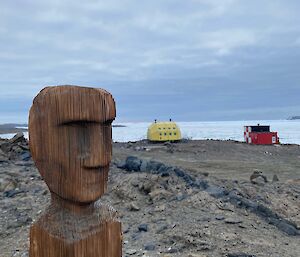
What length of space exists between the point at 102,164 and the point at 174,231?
132 inches

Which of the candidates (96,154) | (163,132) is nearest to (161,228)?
(96,154)

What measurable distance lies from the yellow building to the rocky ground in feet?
46.4

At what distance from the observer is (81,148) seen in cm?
222

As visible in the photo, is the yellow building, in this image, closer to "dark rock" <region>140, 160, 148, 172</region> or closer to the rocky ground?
the rocky ground

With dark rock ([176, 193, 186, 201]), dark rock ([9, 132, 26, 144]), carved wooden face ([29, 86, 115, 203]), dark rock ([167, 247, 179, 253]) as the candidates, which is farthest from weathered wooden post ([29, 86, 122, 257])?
dark rock ([9, 132, 26, 144])

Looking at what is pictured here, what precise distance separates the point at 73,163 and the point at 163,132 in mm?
21164

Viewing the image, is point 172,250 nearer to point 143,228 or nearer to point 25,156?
point 143,228

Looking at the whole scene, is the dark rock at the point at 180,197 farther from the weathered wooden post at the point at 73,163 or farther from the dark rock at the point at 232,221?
the weathered wooden post at the point at 73,163

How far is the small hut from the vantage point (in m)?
23.3

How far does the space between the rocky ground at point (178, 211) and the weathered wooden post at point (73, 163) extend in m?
2.63

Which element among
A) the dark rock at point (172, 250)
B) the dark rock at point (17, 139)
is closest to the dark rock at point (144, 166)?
the dark rock at point (172, 250)

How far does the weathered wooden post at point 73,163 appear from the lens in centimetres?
217

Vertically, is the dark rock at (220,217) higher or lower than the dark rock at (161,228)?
higher

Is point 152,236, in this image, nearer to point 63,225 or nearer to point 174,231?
point 174,231
